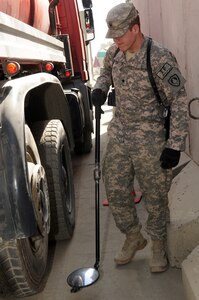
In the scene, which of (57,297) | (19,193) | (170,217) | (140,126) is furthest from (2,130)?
(170,217)

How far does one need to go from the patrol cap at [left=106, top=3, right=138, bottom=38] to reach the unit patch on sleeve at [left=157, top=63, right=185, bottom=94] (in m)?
0.33

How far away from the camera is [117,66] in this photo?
97.5 inches

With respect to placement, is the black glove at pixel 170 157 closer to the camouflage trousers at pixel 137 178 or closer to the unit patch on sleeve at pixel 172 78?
the camouflage trousers at pixel 137 178

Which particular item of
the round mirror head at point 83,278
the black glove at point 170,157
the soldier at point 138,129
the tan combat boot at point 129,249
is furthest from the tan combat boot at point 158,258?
the black glove at point 170,157

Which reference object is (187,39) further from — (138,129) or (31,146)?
(31,146)

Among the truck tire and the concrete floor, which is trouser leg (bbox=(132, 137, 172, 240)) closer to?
the concrete floor

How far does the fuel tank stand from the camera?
241cm

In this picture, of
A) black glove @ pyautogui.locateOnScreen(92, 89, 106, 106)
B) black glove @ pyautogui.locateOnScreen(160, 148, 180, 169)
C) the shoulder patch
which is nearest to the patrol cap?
the shoulder patch

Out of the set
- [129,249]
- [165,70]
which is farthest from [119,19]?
[129,249]

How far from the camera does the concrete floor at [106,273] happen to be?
2.40 meters

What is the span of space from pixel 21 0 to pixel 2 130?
4.82ft

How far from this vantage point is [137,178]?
8.59ft

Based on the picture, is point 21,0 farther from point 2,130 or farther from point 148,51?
point 2,130

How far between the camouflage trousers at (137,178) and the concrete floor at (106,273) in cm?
27
